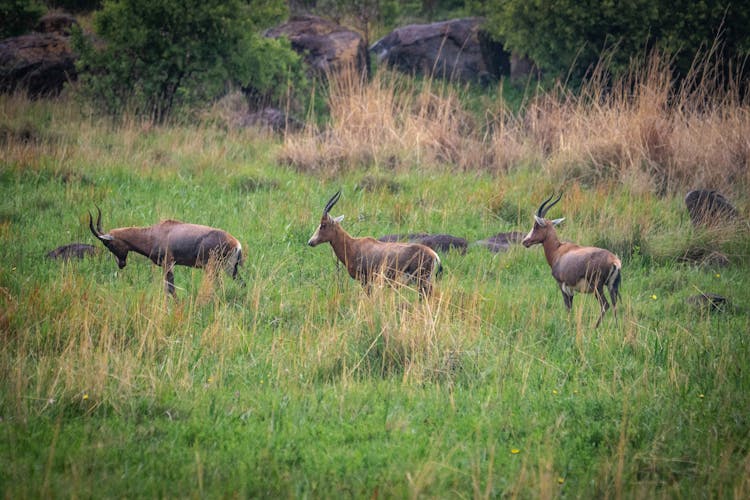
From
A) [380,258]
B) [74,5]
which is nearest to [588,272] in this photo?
[380,258]

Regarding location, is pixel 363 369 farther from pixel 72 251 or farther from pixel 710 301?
pixel 72 251

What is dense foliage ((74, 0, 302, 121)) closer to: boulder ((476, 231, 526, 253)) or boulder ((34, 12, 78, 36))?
boulder ((34, 12, 78, 36))

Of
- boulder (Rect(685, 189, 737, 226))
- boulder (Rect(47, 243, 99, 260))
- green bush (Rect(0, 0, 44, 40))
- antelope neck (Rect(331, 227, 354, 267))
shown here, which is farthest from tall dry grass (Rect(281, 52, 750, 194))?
green bush (Rect(0, 0, 44, 40))

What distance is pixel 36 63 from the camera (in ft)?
65.1

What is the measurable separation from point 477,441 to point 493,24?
62.9 feet

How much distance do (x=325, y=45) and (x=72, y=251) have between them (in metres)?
14.8

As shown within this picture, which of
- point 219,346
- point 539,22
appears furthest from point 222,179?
point 539,22

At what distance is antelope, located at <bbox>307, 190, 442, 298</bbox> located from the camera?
7.95m

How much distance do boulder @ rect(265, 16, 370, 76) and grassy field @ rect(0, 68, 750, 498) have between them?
11.6m

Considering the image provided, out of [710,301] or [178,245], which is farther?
[178,245]

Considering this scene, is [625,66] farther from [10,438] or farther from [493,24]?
[10,438]

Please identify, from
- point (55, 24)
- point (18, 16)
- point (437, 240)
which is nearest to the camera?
point (437, 240)

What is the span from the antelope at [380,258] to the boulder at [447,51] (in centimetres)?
1569

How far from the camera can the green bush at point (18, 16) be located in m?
22.2
